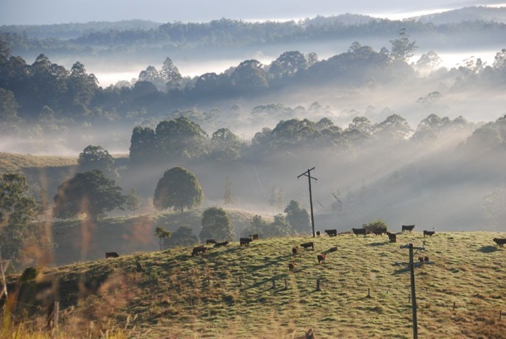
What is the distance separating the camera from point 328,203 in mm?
181750

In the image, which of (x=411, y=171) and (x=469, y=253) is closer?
(x=469, y=253)

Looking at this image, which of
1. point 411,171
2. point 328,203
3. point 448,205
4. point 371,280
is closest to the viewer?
point 371,280

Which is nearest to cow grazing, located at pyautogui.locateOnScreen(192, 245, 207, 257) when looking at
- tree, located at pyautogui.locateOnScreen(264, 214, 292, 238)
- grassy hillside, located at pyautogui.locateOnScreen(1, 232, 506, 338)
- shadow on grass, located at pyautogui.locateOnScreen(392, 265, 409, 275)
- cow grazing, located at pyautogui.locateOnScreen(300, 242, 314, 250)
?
grassy hillside, located at pyautogui.locateOnScreen(1, 232, 506, 338)

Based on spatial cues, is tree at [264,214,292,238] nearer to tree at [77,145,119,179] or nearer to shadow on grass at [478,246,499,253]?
shadow on grass at [478,246,499,253]

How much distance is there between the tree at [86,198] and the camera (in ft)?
433

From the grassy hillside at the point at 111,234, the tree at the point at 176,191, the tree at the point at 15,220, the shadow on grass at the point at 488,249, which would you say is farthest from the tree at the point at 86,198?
the shadow on grass at the point at 488,249

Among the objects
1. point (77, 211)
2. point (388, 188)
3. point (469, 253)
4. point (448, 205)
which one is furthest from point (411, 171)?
point (469, 253)

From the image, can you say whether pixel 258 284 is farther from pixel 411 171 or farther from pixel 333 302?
pixel 411 171

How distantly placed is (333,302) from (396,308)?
187 inches

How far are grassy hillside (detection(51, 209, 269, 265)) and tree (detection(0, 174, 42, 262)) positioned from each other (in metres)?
5.78

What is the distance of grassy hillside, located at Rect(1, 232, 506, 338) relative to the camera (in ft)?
128

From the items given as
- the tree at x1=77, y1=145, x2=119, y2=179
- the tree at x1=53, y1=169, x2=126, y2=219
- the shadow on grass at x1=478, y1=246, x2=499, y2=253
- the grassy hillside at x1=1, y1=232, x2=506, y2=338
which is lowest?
the grassy hillside at x1=1, y1=232, x2=506, y2=338

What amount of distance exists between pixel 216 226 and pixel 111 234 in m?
24.4

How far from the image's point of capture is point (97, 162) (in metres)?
187
